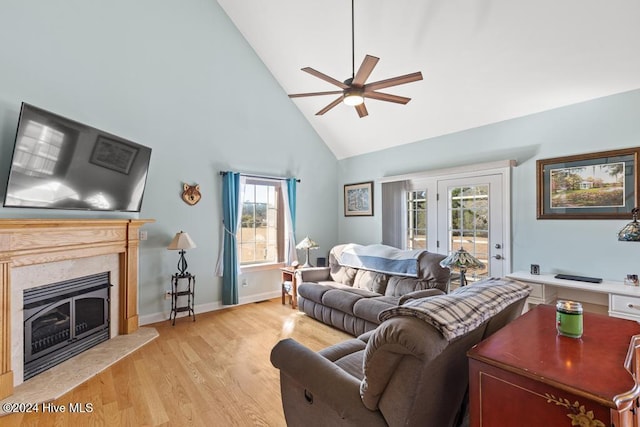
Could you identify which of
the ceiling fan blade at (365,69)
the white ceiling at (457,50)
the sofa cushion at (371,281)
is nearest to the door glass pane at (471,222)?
the white ceiling at (457,50)

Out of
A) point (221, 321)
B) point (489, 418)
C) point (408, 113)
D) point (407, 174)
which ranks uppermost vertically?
point (408, 113)

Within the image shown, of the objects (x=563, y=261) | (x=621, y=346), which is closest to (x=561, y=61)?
(x=563, y=261)

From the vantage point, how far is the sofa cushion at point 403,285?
11.2ft

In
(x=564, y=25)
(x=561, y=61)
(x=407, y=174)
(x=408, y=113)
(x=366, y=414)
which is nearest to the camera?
(x=366, y=414)

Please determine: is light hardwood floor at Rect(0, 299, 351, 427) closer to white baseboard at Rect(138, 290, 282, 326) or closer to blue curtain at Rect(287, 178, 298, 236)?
white baseboard at Rect(138, 290, 282, 326)

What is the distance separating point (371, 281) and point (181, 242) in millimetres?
2471

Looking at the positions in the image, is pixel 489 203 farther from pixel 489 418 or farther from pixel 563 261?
pixel 489 418

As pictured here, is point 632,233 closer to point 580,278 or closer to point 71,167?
point 580,278

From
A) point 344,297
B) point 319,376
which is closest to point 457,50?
point 344,297

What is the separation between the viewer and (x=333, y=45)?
12.7 ft

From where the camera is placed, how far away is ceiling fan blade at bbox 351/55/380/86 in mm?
2164

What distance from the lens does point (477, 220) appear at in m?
3.89

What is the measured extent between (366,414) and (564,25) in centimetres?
341

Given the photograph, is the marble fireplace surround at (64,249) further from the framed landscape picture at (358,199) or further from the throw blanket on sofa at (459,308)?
the framed landscape picture at (358,199)
